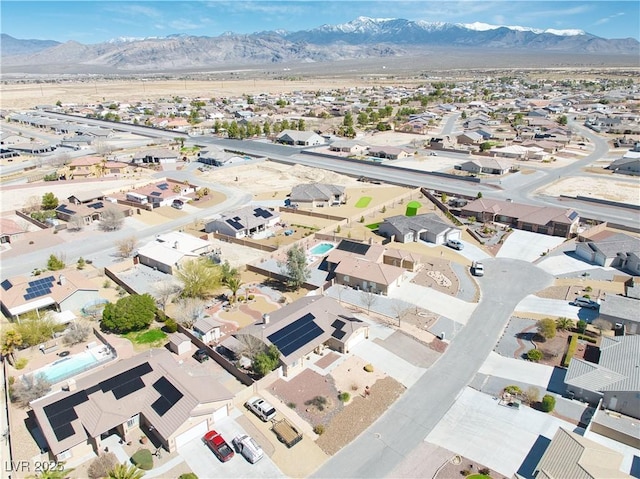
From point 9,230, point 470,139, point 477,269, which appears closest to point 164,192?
point 9,230

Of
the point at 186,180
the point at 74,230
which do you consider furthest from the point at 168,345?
the point at 186,180

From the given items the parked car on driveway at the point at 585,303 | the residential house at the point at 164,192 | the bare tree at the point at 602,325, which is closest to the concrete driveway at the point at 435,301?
the parked car on driveway at the point at 585,303

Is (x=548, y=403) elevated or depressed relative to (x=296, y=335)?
depressed

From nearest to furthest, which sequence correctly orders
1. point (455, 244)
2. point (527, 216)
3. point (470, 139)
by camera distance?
point (455, 244) → point (527, 216) → point (470, 139)

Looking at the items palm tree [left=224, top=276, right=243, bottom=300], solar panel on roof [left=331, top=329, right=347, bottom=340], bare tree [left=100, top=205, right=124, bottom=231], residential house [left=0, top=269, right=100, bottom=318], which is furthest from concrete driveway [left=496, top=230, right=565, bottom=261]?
bare tree [left=100, top=205, right=124, bottom=231]

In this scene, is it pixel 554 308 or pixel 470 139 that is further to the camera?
pixel 470 139

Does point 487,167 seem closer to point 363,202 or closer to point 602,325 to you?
point 363,202
